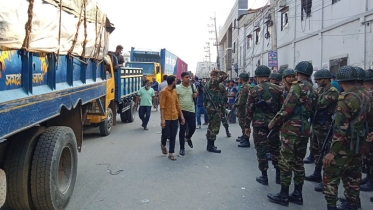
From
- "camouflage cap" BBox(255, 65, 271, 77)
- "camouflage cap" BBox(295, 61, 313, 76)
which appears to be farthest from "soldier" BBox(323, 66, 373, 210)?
"camouflage cap" BBox(255, 65, 271, 77)

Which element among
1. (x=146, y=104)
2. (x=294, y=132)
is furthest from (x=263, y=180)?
(x=146, y=104)

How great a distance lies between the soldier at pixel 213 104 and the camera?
780cm

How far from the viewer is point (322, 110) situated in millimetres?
5422

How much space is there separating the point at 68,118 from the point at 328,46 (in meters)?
12.1

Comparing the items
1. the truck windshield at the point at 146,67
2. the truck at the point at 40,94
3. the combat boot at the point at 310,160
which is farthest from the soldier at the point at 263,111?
the truck windshield at the point at 146,67

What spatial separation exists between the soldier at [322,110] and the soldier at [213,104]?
2.47m

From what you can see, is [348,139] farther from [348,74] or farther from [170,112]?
[170,112]

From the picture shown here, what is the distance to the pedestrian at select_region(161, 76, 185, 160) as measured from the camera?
695cm

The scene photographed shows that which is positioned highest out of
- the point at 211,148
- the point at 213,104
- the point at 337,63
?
the point at 337,63

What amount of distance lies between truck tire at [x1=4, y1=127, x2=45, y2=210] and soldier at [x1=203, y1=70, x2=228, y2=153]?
4.59 m

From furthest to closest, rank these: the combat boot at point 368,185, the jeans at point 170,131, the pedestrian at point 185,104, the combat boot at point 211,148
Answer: the combat boot at point 211,148
the pedestrian at point 185,104
the jeans at point 170,131
the combat boot at point 368,185

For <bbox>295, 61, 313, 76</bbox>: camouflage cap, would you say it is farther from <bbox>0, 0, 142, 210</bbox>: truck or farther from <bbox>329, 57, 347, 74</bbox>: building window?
<bbox>329, 57, 347, 74</bbox>: building window

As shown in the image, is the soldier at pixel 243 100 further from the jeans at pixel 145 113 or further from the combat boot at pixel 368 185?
the jeans at pixel 145 113

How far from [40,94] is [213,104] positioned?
479 cm
